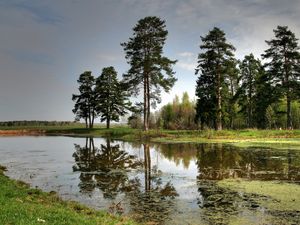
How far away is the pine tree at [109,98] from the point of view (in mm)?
81562

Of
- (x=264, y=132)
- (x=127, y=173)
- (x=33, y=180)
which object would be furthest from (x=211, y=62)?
(x=33, y=180)

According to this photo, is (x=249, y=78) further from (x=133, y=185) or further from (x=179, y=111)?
(x=133, y=185)

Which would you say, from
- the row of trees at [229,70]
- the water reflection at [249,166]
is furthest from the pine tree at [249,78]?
the water reflection at [249,166]

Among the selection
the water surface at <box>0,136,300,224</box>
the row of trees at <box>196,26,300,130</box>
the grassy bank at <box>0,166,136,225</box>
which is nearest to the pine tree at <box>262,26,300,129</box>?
the row of trees at <box>196,26,300,130</box>

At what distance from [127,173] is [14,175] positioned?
6487mm

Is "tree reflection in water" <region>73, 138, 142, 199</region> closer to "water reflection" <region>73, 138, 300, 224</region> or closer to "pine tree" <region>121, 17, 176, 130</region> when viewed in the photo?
"water reflection" <region>73, 138, 300, 224</region>

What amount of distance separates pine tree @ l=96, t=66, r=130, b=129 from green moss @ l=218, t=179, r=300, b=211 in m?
64.7

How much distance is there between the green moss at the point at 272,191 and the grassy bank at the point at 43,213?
227 inches

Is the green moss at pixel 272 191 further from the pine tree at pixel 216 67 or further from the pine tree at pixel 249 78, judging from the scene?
the pine tree at pixel 249 78

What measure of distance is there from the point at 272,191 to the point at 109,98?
224 ft

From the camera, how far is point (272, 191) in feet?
50.9

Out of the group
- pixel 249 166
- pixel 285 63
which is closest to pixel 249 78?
pixel 285 63

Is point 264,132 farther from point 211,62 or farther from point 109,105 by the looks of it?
point 109,105

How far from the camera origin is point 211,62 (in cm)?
5600
